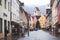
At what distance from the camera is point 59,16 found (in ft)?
243

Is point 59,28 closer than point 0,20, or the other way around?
point 0,20

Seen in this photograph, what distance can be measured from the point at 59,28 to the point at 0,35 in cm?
4820

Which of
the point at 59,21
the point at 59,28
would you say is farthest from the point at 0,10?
the point at 59,28

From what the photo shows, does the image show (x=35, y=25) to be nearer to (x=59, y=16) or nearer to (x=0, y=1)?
(x=59, y=16)

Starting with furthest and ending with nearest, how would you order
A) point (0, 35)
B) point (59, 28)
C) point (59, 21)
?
point (59, 28), point (59, 21), point (0, 35)

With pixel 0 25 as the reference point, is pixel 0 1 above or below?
above

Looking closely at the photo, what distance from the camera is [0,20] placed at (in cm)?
3825

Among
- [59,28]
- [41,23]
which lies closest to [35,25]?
[41,23]

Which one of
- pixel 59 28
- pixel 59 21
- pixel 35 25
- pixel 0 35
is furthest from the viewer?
pixel 35 25

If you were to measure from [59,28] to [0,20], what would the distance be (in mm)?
47336

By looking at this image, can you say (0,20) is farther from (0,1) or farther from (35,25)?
(35,25)

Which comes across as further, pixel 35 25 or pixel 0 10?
pixel 35 25

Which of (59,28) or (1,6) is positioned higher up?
(1,6)

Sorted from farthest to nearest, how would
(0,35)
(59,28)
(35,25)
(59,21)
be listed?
(35,25), (59,28), (59,21), (0,35)
